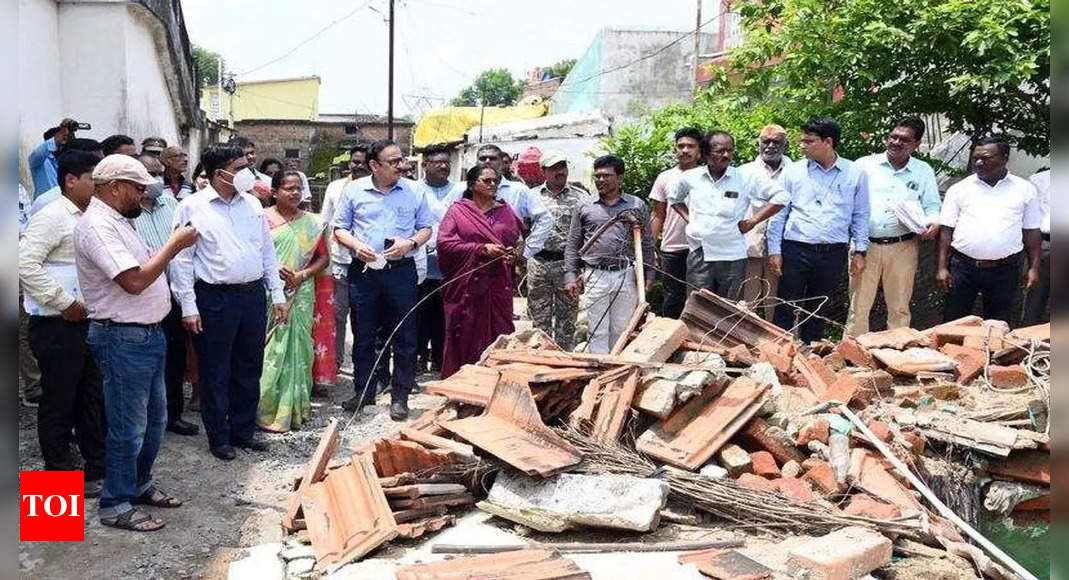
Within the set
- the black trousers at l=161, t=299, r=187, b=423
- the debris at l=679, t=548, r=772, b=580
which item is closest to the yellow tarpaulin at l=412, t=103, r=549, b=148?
the black trousers at l=161, t=299, r=187, b=423

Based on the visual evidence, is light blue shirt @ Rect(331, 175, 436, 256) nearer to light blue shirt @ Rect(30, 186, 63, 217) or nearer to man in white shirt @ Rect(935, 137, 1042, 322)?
light blue shirt @ Rect(30, 186, 63, 217)

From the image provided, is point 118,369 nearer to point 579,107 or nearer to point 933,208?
point 933,208

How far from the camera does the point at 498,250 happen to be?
20.8ft

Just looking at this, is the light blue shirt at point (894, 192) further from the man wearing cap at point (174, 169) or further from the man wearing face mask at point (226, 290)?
the man wearing cap at point (174, 169)

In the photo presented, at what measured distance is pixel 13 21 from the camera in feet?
7.24

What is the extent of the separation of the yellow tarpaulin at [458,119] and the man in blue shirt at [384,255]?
17.0 metres

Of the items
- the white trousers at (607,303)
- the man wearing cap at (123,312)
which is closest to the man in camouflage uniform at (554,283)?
the white trousers at (607,303)

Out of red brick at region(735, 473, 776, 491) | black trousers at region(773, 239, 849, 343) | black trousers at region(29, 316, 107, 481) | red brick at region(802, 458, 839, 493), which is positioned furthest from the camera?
black trousers at region(773, 239, 849, 343)

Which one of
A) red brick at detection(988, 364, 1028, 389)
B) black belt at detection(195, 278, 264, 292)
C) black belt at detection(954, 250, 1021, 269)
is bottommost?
red brick at detection(988, 364, 1028, 389)

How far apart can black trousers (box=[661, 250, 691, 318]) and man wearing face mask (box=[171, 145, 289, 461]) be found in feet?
10.4

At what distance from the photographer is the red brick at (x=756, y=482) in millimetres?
4148

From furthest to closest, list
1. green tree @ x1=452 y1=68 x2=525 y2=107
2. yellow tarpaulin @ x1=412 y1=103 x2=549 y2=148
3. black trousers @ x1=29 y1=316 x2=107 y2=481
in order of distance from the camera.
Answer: green tree @ x1=452 y1=68 x2=525 y2=107
yellow tarpaulin @ x1=412 y1=103 x2=549 y2=148
black trousers @ x1=29 y1=316 x2=107 y2=481

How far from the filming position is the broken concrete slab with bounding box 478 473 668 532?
12.5ft

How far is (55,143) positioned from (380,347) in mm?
2832
